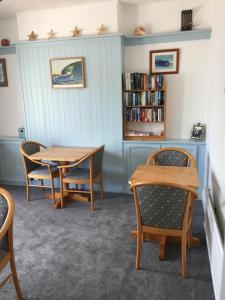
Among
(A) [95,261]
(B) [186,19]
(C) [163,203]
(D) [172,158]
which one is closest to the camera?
(C) [163,203]

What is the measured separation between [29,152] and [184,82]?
8.00 feet

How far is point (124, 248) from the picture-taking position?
102 inches

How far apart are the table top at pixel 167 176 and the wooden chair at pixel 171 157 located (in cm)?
Result: 37

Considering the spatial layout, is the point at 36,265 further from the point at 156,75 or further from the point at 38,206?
the point at 156,75

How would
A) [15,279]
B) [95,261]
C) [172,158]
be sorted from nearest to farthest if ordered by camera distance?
[15,279]
[95,261]
[172,158]

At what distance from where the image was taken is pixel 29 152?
379cm

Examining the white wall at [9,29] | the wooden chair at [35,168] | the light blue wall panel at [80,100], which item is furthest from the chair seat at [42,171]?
the white wall at [9,29]

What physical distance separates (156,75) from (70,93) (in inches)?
50.2

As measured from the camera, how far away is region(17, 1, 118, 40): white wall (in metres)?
3.52

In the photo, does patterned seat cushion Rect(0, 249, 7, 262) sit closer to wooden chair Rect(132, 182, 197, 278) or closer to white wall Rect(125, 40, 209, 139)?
wooden chair Rect(132, 182, 197, 278)

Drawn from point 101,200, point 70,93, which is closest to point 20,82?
point 70,93

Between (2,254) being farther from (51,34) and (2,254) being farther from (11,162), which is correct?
(51,34)

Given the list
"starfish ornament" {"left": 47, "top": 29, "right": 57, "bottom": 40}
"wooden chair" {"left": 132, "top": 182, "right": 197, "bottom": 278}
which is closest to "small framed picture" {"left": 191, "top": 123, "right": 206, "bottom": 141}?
"wooden chair" {"left": 132, "top": 182, "right": 197, "bottom": 278}

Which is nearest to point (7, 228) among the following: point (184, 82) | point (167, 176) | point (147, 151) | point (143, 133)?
point (167, 176)
